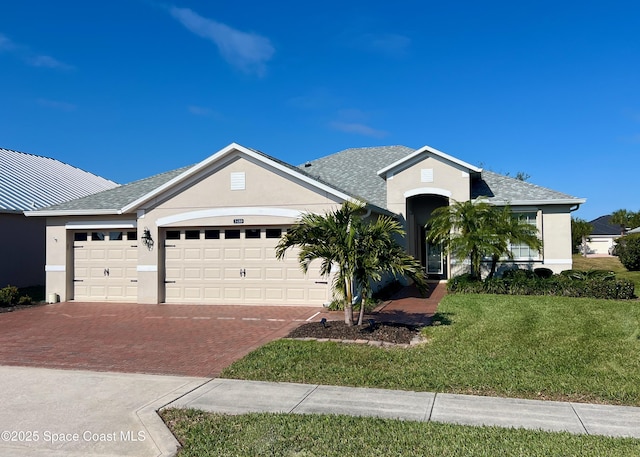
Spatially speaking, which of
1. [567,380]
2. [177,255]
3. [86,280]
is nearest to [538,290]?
[567,380]

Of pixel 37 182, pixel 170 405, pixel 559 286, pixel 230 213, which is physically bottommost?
pixel 170 405

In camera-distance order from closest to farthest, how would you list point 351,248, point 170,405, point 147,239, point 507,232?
point 170,405
point 351,248
point 147,239
point 507,232

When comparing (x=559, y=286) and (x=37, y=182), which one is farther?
(x=37, y=182)

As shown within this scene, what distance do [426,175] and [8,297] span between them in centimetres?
1511

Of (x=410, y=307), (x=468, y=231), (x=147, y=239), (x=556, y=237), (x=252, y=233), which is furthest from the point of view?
(x=556, y=237)

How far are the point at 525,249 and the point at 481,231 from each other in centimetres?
353

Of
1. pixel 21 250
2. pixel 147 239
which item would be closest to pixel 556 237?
pixel 147 239

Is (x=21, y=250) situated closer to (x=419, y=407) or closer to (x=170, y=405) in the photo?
(x=170, y=405)

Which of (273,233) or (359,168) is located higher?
(359,168)

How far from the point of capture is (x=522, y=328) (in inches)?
404

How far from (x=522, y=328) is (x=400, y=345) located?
10.3ft

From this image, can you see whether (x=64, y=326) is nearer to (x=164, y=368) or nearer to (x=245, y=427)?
(x=164, y=368)

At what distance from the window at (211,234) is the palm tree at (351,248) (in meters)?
5.44

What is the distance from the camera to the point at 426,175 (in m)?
18.8
